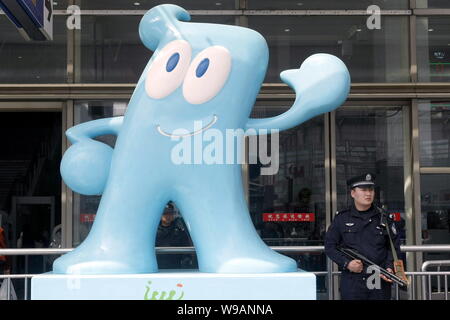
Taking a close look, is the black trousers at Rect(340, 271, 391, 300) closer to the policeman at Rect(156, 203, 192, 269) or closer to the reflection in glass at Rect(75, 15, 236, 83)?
the policeman at Rect(156, 203, 192, 269)

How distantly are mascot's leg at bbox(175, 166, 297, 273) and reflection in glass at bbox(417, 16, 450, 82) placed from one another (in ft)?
17.8

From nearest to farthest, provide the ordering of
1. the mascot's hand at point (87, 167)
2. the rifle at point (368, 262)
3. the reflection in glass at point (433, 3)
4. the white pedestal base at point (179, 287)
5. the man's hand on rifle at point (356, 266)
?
the white pedestal base at point (179, 287) → the mascot's hand at point (87, 167) → the rifle at point (368, 262) → the man's hand on rifle at point (356, 266) → the reflection in glass at point (433, 3)

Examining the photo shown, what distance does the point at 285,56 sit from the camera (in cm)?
855

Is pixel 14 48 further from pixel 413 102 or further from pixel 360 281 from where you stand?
pixel 360 281

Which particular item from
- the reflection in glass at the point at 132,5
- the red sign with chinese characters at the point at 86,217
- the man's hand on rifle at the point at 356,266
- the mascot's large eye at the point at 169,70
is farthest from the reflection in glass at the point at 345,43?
the mascot's large eye at the point at 169,70

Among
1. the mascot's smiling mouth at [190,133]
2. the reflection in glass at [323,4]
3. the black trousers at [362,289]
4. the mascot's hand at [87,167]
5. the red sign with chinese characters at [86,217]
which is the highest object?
the reflection in glass at [323,4]

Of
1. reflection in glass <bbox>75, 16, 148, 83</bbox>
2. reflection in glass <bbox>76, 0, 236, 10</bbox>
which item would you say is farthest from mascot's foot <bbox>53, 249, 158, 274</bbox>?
reflection in glass <bbox>76, 0, 236, 10</bbox>

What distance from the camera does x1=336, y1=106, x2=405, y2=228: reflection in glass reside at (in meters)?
8.48

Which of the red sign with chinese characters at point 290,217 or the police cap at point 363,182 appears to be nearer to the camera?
the police cap at point 363,182

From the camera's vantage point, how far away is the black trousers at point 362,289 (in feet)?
14.1

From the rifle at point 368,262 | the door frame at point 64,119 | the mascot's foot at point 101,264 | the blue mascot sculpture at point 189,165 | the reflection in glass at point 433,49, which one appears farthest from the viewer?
the reflection in glass at point 433,49

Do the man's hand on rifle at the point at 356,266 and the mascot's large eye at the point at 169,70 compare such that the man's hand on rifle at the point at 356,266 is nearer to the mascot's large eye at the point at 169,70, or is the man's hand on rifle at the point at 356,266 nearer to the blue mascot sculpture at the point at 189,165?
the blue mascot sculpture at the point at 189,165

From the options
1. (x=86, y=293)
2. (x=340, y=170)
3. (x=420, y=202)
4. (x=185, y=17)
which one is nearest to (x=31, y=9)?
(x=185, y=17)

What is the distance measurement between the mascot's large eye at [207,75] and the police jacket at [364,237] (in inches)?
51.2
